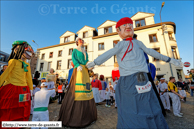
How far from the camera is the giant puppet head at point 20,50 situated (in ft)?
7.56

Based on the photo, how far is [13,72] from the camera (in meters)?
2.12

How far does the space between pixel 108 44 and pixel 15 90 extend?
15.6 meters

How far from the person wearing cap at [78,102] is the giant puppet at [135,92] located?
121cm

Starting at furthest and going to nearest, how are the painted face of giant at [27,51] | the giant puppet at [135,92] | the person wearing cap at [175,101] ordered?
1. the person wearing cap at [175,101]
2. the painted face of giant at [27,51]
3. the giant puppet at [135,92]

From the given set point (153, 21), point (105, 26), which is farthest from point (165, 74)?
point (105, 26)

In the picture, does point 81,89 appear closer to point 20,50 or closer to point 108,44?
point 20,50

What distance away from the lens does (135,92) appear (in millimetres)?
1312

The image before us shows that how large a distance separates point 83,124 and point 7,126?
162cm

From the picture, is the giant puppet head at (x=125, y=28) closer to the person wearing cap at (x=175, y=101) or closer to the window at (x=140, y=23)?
the person wearing cap at (x=175, y=101)

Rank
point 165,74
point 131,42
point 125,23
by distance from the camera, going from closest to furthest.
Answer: point 131,42 → point 125,23 → point 165,74

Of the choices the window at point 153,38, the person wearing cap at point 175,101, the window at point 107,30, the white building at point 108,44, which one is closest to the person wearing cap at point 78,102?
the person wearing cap at point 175,101

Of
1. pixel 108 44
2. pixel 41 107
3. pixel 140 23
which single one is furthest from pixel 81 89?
pixel 140 23

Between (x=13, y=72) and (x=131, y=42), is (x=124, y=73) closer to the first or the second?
(x=131, y=42)

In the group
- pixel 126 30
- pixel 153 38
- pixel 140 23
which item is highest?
pixel 140 23
